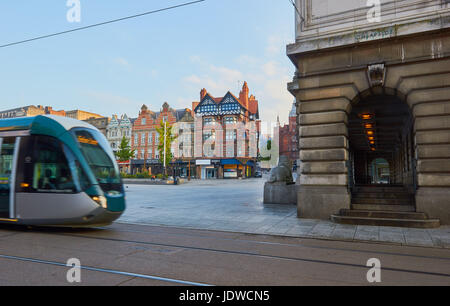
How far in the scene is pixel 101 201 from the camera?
817cm

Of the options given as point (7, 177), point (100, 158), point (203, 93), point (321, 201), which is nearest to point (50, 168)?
point (100, 158)

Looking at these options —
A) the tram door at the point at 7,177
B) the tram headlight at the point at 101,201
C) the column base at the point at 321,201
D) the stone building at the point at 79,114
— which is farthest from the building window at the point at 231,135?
the tram headlight at the point at 101,201

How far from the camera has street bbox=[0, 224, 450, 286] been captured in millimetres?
4913

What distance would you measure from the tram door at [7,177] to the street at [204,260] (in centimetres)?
72

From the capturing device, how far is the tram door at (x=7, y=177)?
8.59m

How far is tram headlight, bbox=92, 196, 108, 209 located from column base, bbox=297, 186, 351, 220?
7.01 meters

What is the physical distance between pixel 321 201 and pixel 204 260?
22.5ft

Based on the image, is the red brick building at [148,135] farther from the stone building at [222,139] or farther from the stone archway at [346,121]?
the stone archway at [346,121]

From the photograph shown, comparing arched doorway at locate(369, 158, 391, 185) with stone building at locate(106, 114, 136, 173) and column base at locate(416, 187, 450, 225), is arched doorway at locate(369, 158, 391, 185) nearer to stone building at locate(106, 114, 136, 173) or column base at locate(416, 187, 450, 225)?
column base at locate(416, 187, 450, 225)

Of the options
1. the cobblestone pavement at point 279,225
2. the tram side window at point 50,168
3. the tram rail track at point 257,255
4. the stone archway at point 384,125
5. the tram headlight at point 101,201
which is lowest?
the cobblestone pavement at point 279,225

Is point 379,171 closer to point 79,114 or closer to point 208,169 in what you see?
point 208,169

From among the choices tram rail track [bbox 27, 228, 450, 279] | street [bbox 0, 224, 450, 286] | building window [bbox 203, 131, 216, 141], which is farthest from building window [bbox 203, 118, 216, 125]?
tram rail track [bbox 27, 228, 450, 279]

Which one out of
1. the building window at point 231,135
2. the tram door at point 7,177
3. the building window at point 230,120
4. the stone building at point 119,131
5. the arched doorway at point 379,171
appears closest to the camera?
the tram door at point 7,177
